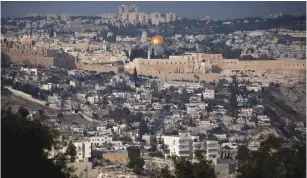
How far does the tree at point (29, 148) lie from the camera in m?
10.3

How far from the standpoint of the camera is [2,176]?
9.93m

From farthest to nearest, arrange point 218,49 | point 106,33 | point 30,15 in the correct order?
point 106,33, point 30,15, point 218,49

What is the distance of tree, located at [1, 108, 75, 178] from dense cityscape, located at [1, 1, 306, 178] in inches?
0.6

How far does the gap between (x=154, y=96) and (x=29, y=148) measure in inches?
1158

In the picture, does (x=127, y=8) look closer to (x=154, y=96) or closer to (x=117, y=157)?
(x=154, y=96)

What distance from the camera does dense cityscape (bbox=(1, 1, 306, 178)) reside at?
497 inches

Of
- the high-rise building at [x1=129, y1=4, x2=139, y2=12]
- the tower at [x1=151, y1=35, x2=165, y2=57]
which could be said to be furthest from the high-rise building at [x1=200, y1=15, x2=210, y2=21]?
the tower at [x1=151, y1=35, x2=165, y2=57]

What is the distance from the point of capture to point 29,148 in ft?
35.2

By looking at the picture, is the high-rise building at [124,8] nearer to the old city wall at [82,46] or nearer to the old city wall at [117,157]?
the old city wall at [82,46]

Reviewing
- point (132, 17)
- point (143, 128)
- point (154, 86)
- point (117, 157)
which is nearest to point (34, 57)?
point (154, 86)

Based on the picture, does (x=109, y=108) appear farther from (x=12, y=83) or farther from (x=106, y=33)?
(x=106, y=33)

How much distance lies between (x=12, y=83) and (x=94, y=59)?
1568 cm

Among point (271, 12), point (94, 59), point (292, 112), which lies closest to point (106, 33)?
point (271, 12)

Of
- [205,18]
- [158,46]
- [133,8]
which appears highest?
[133,8]
